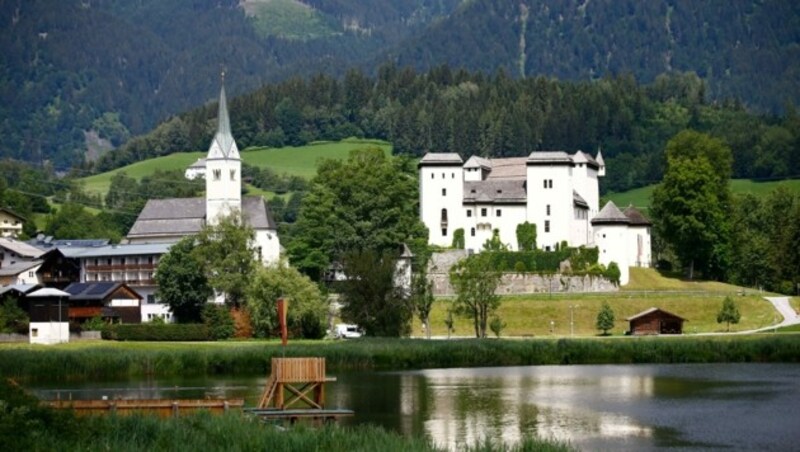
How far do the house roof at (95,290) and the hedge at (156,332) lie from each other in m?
7.57

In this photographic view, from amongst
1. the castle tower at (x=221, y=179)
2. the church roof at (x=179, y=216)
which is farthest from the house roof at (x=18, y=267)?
the castle tower at (x=221, y=179)

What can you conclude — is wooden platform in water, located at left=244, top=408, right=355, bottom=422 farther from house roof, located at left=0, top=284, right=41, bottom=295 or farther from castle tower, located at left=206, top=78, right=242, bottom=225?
castle tower, located at left=206, top=78, right=242, bottom=225

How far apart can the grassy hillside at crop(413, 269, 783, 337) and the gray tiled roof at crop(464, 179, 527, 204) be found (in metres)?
13.5

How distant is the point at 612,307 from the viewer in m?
97.4

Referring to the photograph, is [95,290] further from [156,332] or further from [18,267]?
[156,332]

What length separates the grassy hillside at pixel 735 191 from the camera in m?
154

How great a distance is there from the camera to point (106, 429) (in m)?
36.5

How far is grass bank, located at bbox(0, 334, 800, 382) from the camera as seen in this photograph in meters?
67.7

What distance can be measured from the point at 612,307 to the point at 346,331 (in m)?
16.6

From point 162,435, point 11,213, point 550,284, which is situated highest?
A: point 11,213

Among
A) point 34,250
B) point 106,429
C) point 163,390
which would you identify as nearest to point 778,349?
point 163,390

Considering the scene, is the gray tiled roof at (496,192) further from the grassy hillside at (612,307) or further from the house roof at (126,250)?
the house roof at (126,250)

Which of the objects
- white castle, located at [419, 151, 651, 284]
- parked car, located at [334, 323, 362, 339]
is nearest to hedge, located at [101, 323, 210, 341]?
parked car, located at [334, 323, 362, 339]

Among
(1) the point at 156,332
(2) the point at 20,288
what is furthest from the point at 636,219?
(2) the point at 20,288
